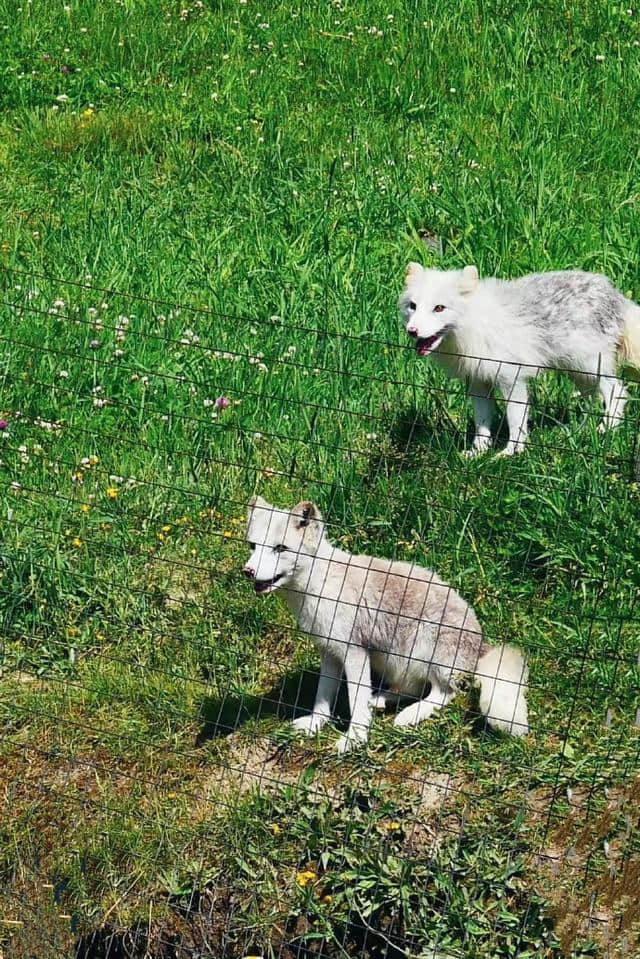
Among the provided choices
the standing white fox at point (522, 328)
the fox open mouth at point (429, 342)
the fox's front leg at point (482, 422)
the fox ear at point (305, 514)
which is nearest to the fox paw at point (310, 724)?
A: the fox ear at point (305, 514)

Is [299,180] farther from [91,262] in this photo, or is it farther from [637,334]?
[637,334]

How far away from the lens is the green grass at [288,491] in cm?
447

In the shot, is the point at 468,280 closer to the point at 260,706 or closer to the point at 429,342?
the point at 429,342

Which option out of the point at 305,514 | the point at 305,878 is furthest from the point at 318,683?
the point at 305,878

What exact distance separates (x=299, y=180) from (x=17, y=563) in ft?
13.4

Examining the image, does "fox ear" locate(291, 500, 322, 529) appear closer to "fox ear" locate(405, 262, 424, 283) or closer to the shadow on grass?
the shadow on grass

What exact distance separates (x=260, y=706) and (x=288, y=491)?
1.22m

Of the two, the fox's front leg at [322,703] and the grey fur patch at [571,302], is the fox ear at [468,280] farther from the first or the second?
the fox's front leg at [322,703]

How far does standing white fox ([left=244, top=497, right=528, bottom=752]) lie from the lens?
4.75 m

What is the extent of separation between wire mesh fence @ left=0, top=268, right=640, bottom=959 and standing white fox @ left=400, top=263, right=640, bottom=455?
29 cm

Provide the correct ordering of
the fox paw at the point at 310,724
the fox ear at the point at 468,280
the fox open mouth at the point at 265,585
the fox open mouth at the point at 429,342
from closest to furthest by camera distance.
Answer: the fox open mouth at the point at 265,585
the fox paw at the point at 310,724
the fox open mouth at the point at 429,342
the fox ear at the point at 468,280

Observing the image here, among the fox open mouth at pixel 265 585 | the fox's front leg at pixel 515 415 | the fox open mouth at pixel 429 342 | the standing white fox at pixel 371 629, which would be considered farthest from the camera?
the fox open mouth at pixel 429 342

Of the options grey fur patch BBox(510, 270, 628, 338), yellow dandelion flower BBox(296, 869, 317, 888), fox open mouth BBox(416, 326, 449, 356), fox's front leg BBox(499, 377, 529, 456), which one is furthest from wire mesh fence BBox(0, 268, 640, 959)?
grey fur patch BBox(510, 270, 628, 338)

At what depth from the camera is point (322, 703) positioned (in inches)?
192
